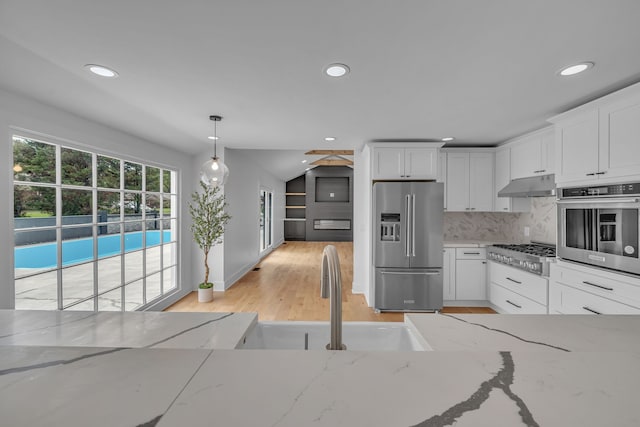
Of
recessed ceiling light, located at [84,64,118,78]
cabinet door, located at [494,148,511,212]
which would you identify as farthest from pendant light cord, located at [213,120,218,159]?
cabinet door, located at [494,148,511,212]

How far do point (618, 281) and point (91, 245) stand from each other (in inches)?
179

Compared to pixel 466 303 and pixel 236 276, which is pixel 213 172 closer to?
pixel 236 276

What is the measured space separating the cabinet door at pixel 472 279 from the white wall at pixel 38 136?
3927 mm

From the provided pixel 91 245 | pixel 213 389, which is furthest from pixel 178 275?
pixel 213 389

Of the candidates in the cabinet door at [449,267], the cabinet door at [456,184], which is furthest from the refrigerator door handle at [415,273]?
the cabinet door at [456,184]

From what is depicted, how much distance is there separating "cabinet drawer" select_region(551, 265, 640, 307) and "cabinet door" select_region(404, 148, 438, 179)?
1.67 metres

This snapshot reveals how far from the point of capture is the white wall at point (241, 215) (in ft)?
14.8

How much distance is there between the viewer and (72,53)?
1.66 m

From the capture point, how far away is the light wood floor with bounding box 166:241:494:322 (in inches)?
139

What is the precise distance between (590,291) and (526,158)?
176 centimetres

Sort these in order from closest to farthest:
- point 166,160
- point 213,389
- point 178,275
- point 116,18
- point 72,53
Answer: point 213,389 → point 116,18 → point 72,53 → point 166,160 → point 178,275

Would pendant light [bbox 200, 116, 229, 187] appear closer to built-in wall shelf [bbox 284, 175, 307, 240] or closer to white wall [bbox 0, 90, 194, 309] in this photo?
white wall [bbox 0, 90, 194, 309]

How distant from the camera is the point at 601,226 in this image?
7.41 ft

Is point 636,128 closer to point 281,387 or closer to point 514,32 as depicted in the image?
point 514,32
